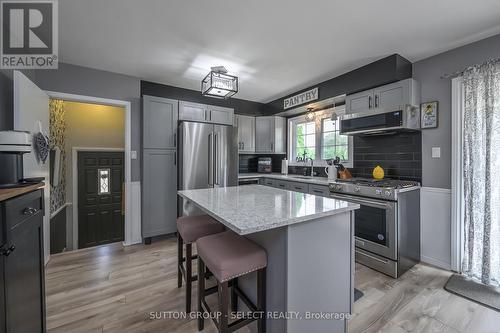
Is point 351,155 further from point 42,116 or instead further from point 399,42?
point 42,116

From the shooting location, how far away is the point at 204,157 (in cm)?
342

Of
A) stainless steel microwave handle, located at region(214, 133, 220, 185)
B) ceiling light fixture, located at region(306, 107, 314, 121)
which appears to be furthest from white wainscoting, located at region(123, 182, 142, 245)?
ceiling light fixture, located at region(306, 107, 314, 121)

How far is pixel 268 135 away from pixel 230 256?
354cm

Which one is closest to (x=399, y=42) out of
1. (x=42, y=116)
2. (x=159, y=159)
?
(x=159, y=159)

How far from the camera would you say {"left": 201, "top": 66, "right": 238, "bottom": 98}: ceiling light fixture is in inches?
82.7

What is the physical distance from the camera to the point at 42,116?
2473 millimetres

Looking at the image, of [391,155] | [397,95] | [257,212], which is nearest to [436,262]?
[391,155]

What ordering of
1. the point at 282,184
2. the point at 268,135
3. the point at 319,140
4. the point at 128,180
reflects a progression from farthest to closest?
1. the point at 268,135
2. the point at 319,140
3. the point at 282,184
4. the point at 128,180

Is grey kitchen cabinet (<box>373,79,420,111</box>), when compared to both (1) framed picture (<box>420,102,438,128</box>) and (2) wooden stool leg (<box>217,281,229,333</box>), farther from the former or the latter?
(2) wooden stool leg (<box>217,281,229,333</box>)

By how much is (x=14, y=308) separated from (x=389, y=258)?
9.46ft

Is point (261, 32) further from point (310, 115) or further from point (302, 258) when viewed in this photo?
point (310, 115)

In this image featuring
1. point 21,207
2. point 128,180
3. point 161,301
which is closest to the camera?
point 21,207

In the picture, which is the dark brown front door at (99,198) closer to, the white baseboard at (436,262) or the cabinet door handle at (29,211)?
the cabinet door handle at (29,211)

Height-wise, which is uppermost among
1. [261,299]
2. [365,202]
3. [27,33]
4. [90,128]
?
[27,33]
